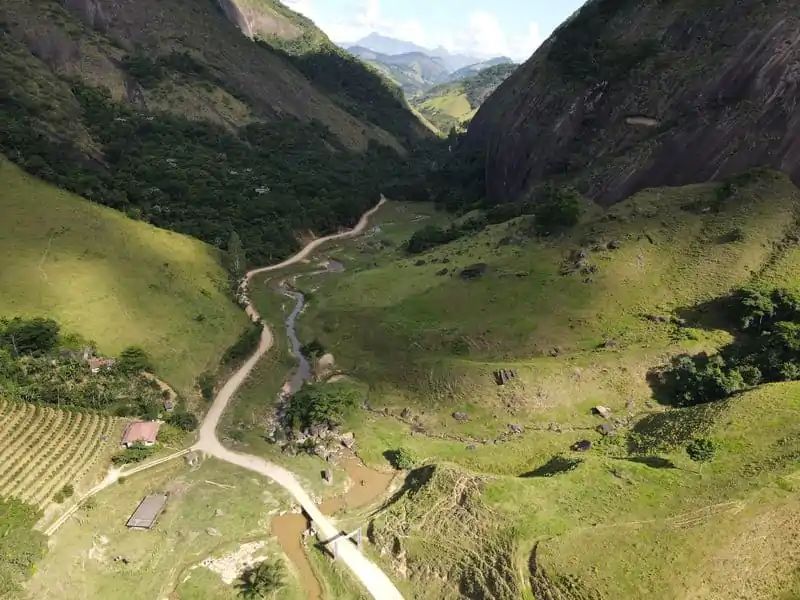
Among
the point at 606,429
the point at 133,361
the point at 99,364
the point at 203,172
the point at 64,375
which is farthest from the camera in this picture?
the point at 203,172

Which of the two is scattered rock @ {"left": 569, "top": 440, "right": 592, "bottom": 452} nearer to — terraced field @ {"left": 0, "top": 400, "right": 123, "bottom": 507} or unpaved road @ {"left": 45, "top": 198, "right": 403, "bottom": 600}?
unpaved road @ {"left": 45, "top": 198, "right": 403, "bottom": 600}

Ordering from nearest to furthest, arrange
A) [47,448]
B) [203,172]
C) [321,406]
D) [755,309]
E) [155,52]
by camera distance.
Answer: [47,448], [321,406], [755,309], [203,172], [155,52]

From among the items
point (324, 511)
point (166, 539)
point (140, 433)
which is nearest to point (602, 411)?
point (324, 511)

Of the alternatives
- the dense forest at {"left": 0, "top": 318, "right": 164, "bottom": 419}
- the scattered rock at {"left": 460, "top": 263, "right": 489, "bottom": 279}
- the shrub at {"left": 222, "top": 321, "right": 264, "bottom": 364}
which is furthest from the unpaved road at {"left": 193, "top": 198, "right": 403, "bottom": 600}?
the scattered rock at {"left": 460, "top": 263, "right": 489, "bottom": 279}

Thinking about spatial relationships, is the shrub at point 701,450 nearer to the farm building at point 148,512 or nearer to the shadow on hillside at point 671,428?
the shadow on hillside at point 671,428

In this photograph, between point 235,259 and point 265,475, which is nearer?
point 265,475

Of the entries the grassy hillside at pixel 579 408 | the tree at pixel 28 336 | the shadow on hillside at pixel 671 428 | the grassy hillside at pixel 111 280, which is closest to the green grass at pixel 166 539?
the grassy hillside at pixel 579 408

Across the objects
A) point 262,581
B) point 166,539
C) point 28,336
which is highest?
point 28,336

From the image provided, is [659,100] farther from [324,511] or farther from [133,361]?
[133,361]

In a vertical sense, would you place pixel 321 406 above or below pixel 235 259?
above
